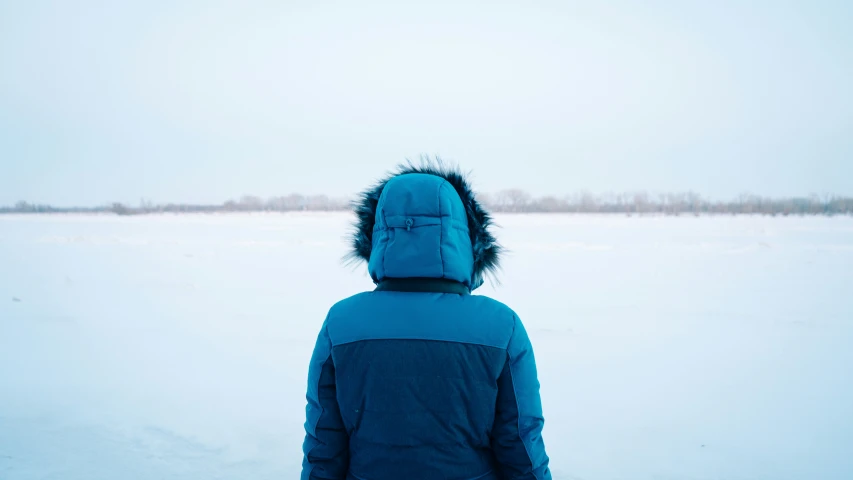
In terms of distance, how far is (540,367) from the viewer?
397cm

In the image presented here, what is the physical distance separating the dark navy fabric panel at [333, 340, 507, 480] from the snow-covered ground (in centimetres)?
51

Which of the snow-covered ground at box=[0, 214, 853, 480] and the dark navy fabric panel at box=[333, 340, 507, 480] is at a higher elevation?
the dark navy fabric panel at box=[333, 340, 507, 480]

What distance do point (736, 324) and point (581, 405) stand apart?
3035 millimetres

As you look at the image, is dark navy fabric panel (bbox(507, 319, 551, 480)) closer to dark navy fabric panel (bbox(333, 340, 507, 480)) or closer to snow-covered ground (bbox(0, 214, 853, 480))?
dark navy fabric panel (bbox(333, 340, 507, 480))

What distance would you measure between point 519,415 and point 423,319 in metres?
0.31

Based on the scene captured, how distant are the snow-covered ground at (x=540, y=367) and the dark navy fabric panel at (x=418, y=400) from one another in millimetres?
508

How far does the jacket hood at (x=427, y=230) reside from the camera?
44.0 inches

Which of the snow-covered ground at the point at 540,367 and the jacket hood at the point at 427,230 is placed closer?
the jacket hood at the point at 427,230

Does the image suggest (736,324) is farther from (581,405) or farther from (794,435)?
(581,405)

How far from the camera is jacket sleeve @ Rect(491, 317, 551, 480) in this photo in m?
1.10

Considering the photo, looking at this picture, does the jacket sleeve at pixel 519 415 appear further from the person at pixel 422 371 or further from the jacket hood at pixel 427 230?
the jacket hood at pixel 427 230

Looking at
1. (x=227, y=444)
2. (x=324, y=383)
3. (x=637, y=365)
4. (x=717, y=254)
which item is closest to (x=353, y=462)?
(x=324, y=383)

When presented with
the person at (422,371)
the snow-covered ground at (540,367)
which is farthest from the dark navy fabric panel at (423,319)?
the snow-covered ground at (540,367)

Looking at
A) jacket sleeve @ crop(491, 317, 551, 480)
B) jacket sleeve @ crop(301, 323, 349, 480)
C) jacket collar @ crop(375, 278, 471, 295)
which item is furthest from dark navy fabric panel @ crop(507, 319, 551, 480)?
jacket sleeve @ crop(301, 323, 349, 480)
